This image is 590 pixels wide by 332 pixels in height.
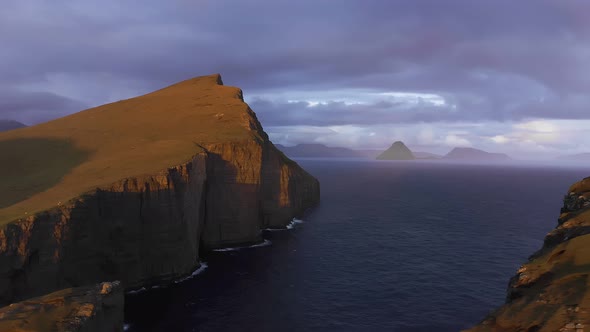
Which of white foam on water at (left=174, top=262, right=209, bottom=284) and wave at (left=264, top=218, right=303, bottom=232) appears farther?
wave at (left=264, top=218, right=303, bottom=232)

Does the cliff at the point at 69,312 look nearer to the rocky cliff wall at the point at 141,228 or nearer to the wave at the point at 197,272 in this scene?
the rocky cliff wall at the point at 141,228

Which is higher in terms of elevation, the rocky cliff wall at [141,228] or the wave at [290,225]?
the rocky cliff wall at [141,228]

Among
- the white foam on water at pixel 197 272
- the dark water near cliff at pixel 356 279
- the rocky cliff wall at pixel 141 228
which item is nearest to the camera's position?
the rocky cliff wall at pixel 141 228

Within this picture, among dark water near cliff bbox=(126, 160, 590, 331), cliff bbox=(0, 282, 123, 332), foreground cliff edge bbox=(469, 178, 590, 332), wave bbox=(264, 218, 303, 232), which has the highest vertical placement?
foreground cliff edge bbox=(469, 178, 590, 332)

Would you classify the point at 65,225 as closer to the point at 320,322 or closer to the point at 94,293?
the point at 94,293

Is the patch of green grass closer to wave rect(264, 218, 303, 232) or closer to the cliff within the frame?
the cliff

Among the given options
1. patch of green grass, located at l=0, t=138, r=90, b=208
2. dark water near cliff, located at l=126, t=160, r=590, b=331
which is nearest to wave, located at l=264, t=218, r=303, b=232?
dark water near cliff, located at l=126, t=160, r=590, b=331

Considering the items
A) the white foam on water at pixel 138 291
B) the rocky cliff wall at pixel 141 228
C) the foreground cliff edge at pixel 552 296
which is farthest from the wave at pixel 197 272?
the foreground cliff edge at pixel 552 296
